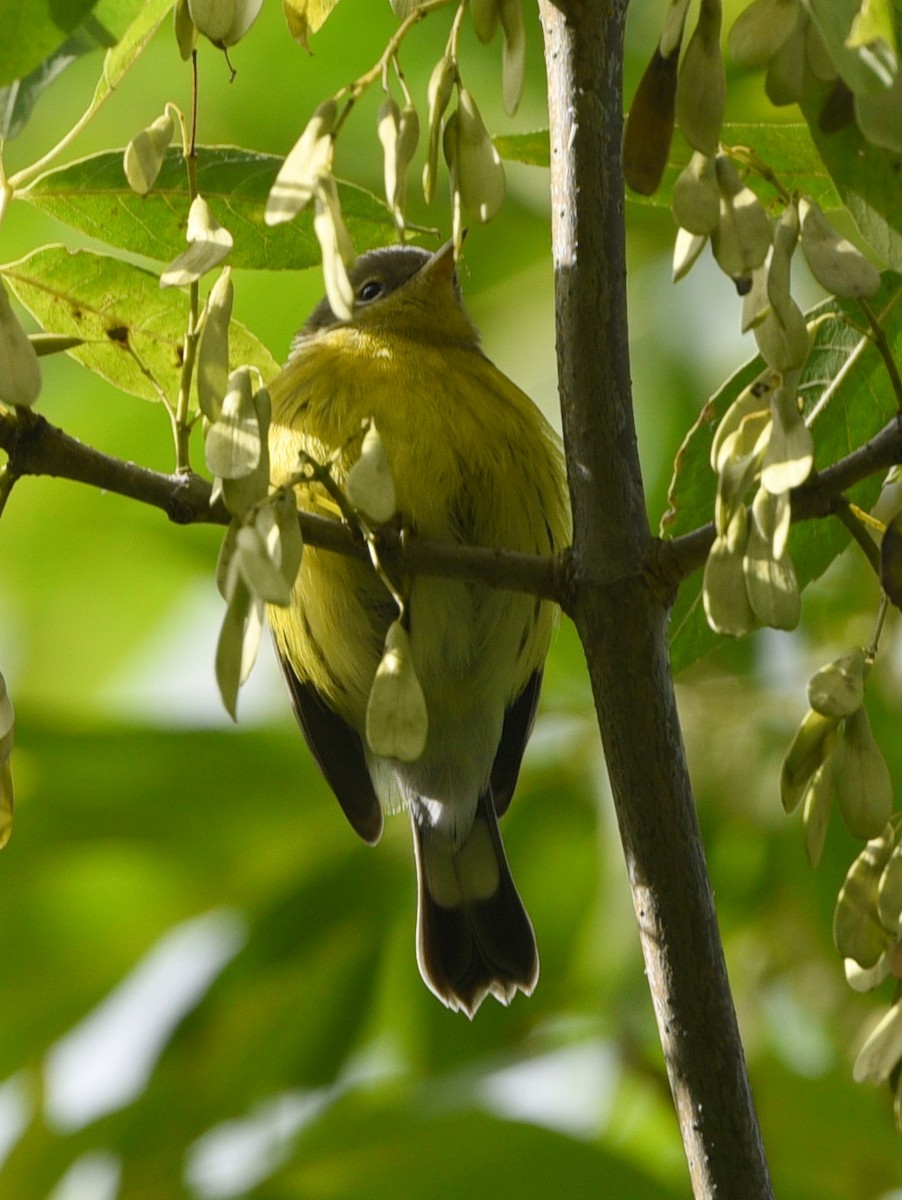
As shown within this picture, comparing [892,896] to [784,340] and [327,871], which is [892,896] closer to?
[784,340]

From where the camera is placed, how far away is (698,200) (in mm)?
1628

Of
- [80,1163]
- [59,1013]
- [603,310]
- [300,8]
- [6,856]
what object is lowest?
[80,1163]

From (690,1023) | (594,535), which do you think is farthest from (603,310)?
(690,1023)

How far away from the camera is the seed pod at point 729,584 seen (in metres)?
1.67

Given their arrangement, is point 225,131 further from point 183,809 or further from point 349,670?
point 183,809

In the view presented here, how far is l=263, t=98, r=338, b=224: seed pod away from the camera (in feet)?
5.09

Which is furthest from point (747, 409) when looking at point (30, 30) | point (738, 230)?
point (30, 30)

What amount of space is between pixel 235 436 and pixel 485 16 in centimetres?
56

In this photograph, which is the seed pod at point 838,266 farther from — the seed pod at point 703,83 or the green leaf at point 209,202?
the green leaf at point 209,202

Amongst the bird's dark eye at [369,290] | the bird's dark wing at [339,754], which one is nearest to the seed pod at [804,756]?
the bird's dark wing at [339,754]

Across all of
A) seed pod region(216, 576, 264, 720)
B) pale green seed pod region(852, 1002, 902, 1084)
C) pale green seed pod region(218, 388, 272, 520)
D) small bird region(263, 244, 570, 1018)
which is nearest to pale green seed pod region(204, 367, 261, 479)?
pale green seed pod region(218, 388, 272, 520)

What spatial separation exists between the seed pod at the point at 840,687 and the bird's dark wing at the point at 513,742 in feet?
6.89

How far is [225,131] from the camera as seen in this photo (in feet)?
12.1

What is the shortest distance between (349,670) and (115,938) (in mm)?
805
